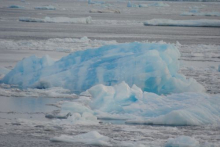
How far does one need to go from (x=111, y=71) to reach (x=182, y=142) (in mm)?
4281

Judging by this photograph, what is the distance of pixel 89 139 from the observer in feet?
20.9

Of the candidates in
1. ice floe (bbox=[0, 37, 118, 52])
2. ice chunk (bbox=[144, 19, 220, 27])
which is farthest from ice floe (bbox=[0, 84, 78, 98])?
ice chunk (bbox=[144, 19, 220, 27])

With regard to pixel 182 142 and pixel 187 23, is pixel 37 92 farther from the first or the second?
pixel 187 23

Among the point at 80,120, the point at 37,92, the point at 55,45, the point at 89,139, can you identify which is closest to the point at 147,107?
the point at 80,120

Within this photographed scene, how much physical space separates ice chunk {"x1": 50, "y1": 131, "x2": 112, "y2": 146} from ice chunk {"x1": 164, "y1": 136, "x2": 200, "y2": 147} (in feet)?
2.31

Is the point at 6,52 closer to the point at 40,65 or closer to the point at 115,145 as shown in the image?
the point at 40,65

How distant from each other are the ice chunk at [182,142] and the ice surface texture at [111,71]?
3.59 metres

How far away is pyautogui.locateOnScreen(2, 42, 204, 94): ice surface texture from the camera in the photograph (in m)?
9.91

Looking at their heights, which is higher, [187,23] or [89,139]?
[187,23]

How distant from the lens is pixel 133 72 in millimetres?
10164

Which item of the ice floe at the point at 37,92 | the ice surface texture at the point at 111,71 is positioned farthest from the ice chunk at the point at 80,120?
the ice surface texture at the point at 111,71

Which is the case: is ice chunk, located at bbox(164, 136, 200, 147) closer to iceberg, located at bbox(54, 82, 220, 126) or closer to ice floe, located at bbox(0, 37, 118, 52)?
iceberg, located at bbox(54, 82, 220, 126)

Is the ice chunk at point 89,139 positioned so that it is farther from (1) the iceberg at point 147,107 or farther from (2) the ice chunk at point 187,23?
(2) the ice chunk at point 187,23

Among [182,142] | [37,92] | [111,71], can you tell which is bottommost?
[182,142]
